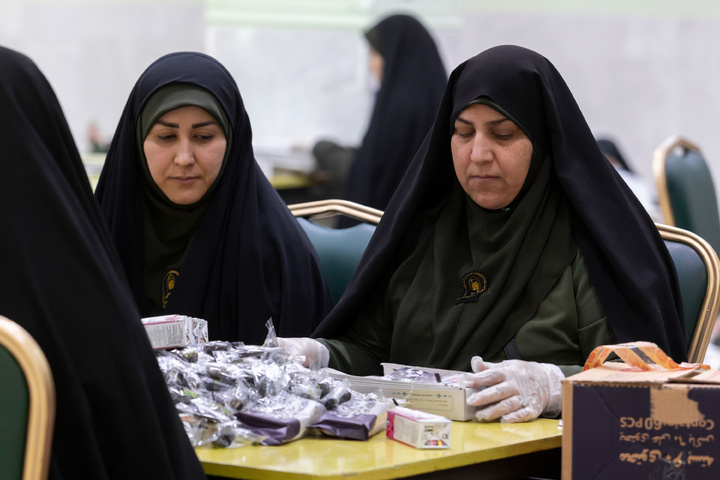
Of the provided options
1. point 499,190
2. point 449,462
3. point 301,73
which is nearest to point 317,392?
point 449,462

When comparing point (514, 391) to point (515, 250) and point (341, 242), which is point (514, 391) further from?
point (341, 242)

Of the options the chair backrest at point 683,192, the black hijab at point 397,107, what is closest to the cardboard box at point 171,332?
the chair backrest at point 683,192

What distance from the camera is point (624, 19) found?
265 inches

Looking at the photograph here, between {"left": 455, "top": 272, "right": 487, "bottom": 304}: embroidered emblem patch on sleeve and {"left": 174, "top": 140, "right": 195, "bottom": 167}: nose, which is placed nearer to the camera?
{"left": 455, "top": 272, "right": 487, "bottom": 304}: embroidered emblem patch on sleeve

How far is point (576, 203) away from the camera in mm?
2100

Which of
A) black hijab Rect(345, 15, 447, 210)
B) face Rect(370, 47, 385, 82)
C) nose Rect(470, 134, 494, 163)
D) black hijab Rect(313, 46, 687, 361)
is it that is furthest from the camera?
face Rect(370, 47, 385, 82)

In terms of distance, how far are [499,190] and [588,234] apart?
0.22m

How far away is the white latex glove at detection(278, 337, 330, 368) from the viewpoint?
208 cm

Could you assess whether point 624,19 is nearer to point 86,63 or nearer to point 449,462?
point 86,63

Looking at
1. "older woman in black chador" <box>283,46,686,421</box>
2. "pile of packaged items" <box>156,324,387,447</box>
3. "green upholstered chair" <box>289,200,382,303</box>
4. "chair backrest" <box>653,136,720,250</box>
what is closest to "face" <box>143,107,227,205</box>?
"green upholstered chair" <box>289,200,382,303</box>

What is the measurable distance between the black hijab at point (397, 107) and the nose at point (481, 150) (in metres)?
2.51

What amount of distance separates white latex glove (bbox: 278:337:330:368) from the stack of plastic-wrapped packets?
1.10ft

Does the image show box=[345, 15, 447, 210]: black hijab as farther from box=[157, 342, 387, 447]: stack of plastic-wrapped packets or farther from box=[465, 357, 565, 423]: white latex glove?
box=[157, 342, 387, 447]: stack of plastic-wrapped packets

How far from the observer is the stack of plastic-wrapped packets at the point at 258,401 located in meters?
1.55
